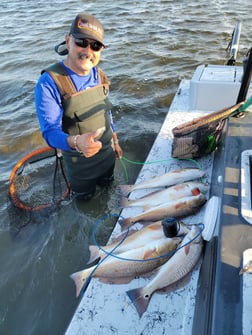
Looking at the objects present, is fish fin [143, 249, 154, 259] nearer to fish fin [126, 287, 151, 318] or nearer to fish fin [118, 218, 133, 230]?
fish fin [126, 287, 151, 318]

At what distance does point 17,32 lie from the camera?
1262cm

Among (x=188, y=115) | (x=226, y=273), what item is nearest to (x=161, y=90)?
(x=188, y=115)

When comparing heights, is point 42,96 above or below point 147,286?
above

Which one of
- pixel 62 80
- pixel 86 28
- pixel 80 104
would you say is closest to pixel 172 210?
pixel 80 104

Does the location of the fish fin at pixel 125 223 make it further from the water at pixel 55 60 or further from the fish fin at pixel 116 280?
the water at pixel 55 60

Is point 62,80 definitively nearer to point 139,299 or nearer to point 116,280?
point 116,280

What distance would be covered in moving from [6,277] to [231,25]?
12173 millimetres

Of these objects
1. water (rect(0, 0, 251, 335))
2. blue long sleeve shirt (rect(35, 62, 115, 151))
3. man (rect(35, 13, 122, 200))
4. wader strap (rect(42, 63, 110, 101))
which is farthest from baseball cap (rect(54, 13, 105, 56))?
water (rect(0, 0, 251, 335))

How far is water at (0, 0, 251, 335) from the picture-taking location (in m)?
3.61

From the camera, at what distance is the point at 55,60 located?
985cm

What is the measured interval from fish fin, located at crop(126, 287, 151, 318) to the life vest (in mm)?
1908

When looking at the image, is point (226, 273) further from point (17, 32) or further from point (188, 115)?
point (17, 32)

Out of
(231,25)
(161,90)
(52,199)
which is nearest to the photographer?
(52,199)

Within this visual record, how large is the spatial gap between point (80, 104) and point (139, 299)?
6.94 ft
